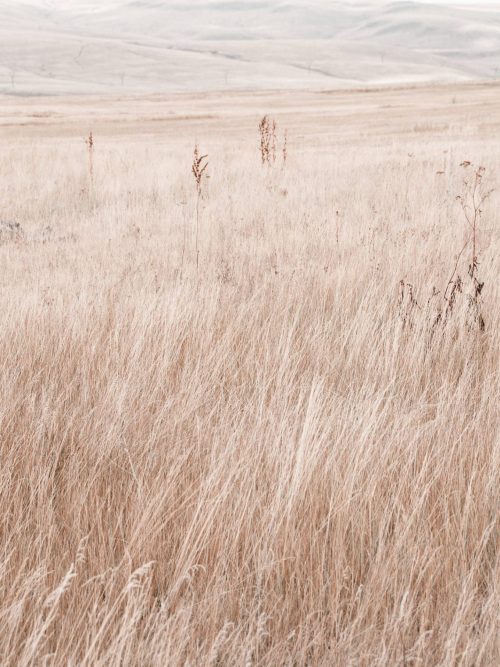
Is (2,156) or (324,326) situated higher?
(2,156)

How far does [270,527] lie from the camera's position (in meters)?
1.68

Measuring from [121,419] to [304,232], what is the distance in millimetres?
4177

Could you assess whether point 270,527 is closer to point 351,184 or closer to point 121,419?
point 121,419

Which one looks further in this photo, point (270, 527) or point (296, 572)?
point (270, 527)

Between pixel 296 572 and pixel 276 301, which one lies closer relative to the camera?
pixel 296 572

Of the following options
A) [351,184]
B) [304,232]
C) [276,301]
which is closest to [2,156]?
[351,184]

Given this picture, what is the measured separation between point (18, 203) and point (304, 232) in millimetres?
5463

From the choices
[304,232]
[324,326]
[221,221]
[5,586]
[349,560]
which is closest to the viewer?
[5,586]

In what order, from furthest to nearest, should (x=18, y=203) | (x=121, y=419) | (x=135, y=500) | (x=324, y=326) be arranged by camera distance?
(x=18, y=203)
(x=324, y=326)
(x=121, y=419)
(x=135, y=500)

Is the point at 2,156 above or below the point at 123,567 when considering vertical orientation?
above

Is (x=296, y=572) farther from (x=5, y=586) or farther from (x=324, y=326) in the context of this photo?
(x=324, y=326)

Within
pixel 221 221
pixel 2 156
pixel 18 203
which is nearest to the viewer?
pixel 221 221

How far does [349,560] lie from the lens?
5.39 ft

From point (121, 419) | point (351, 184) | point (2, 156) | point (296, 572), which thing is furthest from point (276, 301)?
point (2, 156)
